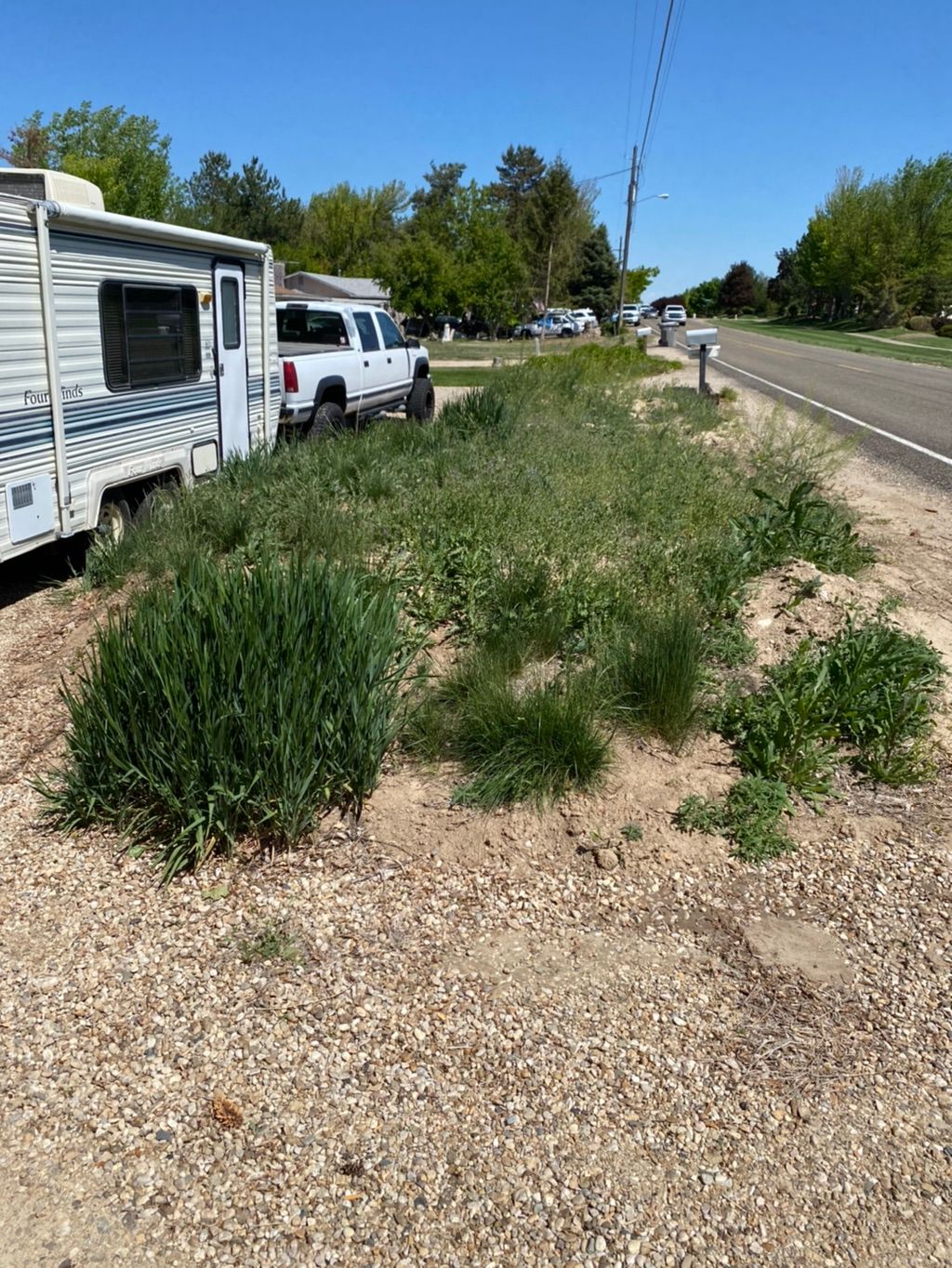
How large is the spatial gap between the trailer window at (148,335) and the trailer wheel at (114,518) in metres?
0.81

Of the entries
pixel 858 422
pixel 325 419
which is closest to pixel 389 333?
pixel 325 419

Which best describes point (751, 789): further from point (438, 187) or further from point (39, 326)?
point (438, 187)

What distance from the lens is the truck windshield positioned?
1271 centimetres

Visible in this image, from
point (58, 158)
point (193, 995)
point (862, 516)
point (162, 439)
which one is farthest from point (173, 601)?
point (58, 158)

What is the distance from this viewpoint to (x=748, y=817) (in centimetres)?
416

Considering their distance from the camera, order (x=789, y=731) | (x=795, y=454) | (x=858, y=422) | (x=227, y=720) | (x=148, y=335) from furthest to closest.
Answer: (x=858, y=422)
(x=795, y=454)
(x=148, y=335)
(x=789, y=731)
(x=227, y=720)

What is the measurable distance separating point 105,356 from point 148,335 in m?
0.72

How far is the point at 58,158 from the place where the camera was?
109ft

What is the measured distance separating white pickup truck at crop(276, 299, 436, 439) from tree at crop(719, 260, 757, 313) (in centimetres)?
12052

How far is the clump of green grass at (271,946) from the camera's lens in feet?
11.2

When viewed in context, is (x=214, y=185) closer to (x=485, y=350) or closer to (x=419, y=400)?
(x=485, y=350)

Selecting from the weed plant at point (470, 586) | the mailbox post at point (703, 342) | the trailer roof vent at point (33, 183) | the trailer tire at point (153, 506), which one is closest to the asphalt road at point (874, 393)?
the mailbox post at point (703, 342)

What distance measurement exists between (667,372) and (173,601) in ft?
73.5

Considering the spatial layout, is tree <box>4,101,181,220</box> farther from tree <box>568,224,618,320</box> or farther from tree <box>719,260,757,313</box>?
tree <box>719,260,757,313</box>
